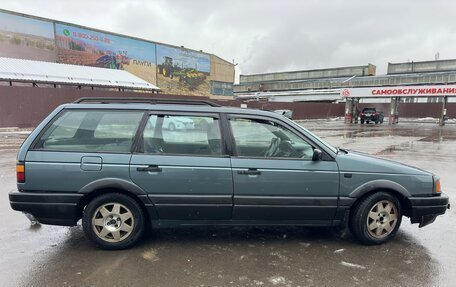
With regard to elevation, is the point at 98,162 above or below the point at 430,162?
above

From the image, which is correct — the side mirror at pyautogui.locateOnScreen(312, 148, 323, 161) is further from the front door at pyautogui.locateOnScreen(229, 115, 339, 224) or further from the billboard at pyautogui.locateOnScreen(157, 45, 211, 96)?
the billboard at pyautogui.locateOnScreen(157, 45, 211, 96)

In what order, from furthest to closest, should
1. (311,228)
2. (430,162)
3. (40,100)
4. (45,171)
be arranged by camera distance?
(40,100)
(430,162)
(311,228)
(45,171)

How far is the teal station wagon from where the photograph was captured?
142 inches

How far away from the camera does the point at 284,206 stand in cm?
374

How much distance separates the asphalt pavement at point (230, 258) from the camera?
3.13m

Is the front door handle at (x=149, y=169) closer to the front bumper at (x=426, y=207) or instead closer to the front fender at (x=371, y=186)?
the front fender at (x=371, y=186)

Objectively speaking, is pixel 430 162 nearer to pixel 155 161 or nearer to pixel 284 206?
pixel 284 206

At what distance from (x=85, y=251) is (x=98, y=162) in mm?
1023

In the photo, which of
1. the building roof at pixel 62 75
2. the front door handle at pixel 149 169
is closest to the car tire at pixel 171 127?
the front door handle at pixel 149 169

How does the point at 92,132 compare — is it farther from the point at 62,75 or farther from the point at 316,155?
the point at 62,75

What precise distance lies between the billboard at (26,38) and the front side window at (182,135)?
29675mm

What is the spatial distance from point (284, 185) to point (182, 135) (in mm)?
1302

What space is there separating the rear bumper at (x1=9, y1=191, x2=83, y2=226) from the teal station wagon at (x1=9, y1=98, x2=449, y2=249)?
1cm

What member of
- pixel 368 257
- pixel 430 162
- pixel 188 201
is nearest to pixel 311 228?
pixel 368 257
